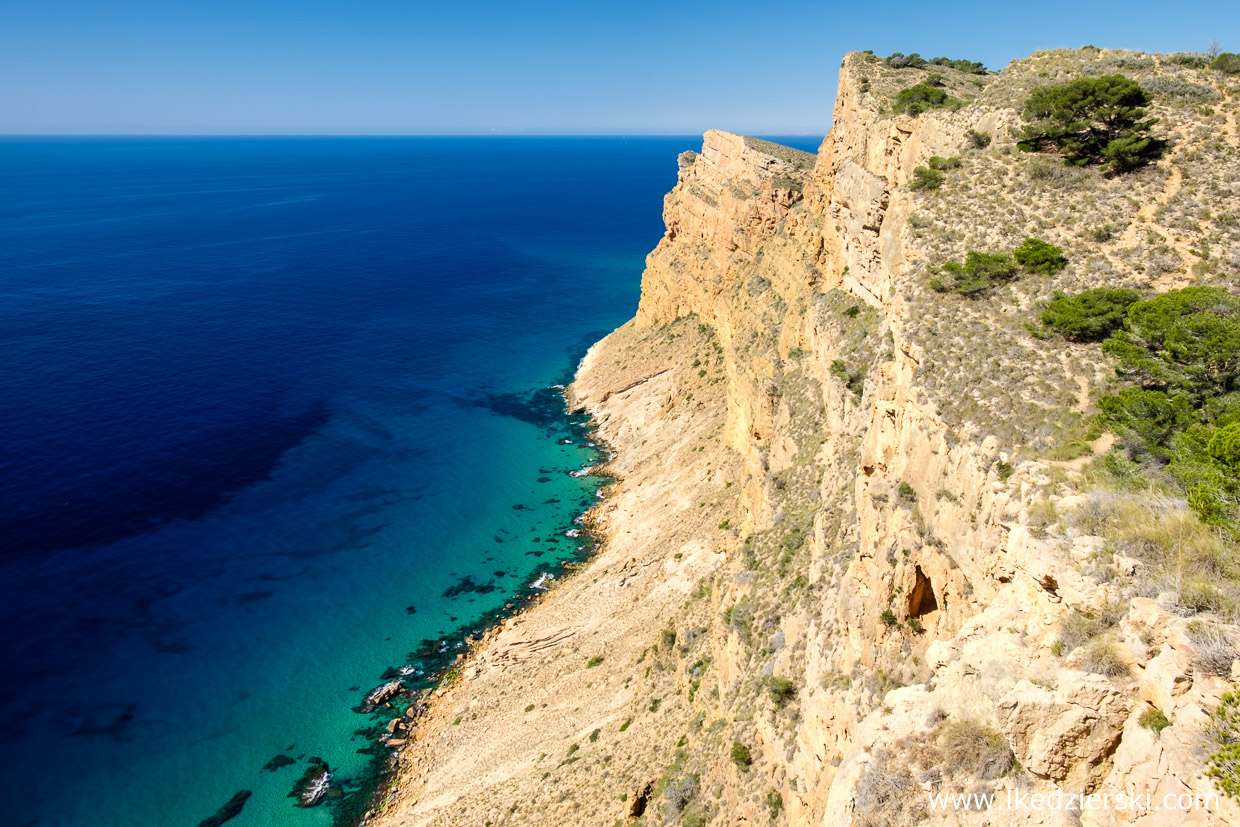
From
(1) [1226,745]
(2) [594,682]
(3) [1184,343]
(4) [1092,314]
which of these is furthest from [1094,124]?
(2) [594,682]

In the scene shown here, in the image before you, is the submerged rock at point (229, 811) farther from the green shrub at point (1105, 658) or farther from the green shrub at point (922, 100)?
the green shrub at point (922, 100)

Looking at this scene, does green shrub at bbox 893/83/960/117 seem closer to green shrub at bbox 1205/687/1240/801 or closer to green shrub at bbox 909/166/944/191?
green shrub at bbox 909/166/944/191

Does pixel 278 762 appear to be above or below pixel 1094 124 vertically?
below

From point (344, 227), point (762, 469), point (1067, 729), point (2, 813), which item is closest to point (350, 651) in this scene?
point (2, 813)

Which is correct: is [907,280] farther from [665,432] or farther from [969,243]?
[665,432]

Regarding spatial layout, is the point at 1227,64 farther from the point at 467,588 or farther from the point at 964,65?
the point at 467,588

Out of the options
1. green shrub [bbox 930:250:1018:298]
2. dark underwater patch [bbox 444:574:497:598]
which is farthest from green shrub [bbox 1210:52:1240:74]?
dark underwater patch [bbox 444:574:497:598]
